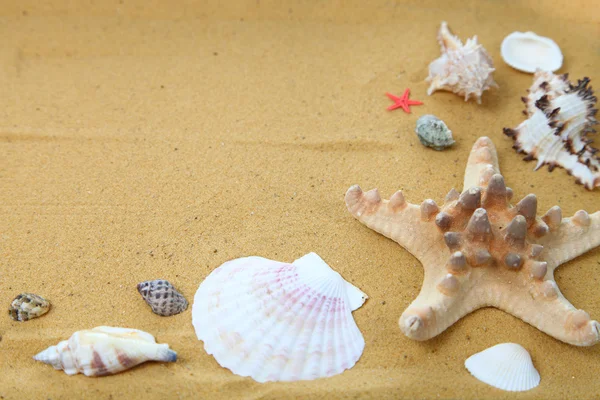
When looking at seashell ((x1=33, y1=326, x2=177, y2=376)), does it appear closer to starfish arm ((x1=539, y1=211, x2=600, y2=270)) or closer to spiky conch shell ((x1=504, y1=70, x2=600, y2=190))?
starfish arm ((x1=539, y1=211, x2=600, y2=270))

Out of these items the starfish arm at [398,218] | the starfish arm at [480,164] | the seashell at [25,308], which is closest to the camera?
the seashell at [25,308]

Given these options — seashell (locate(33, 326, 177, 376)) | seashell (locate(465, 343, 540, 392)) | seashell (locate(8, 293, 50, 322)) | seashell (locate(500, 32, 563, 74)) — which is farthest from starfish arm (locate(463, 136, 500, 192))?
seashell (locate(8, 293, 50, 322))

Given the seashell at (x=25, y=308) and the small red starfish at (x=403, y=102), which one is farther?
the small red starfish at (x=403, y=102)

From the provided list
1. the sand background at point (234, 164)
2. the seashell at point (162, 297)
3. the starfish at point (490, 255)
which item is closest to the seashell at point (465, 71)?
the sand background at point (234, 164)

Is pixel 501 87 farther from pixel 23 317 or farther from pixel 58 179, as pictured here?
pixel 23 317

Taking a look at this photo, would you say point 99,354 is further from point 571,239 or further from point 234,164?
point 571,239

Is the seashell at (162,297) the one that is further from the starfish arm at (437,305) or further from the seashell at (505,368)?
the seashell at (505,368)
